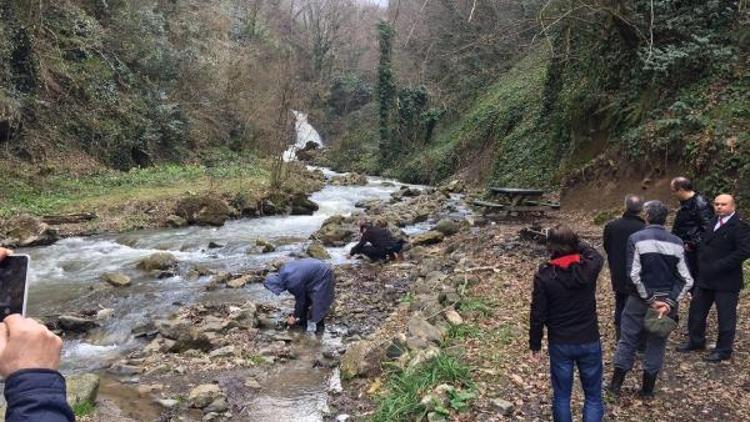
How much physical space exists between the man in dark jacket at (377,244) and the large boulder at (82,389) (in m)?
7.78

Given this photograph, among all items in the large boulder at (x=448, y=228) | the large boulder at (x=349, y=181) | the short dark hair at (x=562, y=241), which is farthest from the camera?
the large boulder at (x=349, y=181)

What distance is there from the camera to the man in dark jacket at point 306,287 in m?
9.27

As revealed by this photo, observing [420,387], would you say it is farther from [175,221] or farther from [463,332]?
[175,221]

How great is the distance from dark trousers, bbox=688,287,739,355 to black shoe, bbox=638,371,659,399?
1235mm

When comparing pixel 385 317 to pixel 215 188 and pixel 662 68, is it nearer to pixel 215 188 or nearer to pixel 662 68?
pixel 662 68

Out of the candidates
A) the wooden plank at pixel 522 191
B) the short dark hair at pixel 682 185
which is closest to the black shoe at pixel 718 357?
the short dark hair at pixel 682 185

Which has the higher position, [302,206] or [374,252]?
[374,252]

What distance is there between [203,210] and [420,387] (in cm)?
1530

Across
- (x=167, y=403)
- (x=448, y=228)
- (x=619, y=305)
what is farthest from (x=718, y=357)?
(x=448, y=228)

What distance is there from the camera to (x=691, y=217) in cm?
669

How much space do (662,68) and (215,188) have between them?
52.5 feet

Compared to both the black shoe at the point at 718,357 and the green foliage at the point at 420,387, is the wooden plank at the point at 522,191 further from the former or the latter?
the green foliage at the point at 420,387

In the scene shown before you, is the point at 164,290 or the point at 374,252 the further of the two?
the point at 374,252

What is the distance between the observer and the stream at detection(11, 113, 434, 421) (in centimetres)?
725
